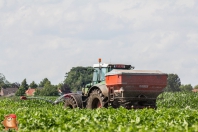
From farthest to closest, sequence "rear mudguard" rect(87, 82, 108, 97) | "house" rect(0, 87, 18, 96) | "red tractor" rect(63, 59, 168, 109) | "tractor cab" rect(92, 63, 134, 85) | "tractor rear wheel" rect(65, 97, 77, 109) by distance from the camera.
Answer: "house" rect(0, 87, 18, 96)
"tractor rear wheel" rect(65, 97, 77, 109)
"tractor cab" rect(92, 63, 134, 85)
"rear mudguard" rect(87, 82, 108, 97)
"red tractor" rect(63, 59, 168, 109)

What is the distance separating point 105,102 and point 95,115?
582 cm

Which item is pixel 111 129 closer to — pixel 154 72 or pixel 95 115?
pixel 95 115

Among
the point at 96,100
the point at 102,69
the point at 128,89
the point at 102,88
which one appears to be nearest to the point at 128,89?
the point at 128,89

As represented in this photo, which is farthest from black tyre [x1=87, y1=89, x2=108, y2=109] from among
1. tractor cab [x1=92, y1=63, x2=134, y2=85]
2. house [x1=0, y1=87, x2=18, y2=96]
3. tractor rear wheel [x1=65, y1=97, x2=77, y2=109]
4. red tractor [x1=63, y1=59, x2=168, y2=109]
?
house [x1=0, y1=87, x2=18, y2=96]

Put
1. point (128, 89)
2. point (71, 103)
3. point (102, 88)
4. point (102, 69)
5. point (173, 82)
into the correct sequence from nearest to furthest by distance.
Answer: point (128, 89), point (102, 88), point (102, 69), point (71, 103), point (173, 82)

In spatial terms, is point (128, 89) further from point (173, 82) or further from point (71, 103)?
point (173, 82)

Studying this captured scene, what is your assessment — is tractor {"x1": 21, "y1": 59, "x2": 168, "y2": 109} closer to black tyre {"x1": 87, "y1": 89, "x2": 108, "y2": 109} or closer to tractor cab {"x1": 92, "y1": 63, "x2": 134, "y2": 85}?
black tyre {"x1": 87, "y1": 89, "x2": 108, "y2": 109}

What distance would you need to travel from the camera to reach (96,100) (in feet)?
77.4

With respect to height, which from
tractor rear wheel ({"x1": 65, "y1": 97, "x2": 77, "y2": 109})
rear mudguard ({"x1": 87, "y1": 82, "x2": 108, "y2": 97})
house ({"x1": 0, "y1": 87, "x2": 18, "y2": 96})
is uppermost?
house ({"x1": 0, "y1": 87, "x2": 18, "y2": 96})

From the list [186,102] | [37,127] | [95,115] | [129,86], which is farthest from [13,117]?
[186,102]

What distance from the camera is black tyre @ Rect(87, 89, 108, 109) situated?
22625 millimetres

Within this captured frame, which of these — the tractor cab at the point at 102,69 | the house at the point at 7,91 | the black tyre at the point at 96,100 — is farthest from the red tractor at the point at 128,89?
the house at the point at 7,91

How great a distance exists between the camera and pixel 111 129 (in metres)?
12.6

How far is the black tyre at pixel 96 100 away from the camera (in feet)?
74.2
